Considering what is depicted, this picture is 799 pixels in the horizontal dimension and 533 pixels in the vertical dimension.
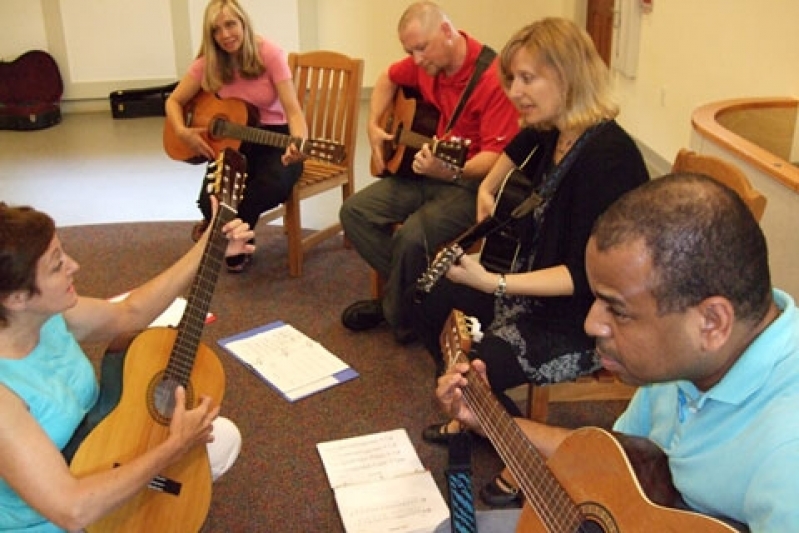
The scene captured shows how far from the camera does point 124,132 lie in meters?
6.43

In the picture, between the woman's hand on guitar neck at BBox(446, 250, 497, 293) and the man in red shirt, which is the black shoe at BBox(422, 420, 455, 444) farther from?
the woman's hand on guitar neck at BBox(446, 250, 497, 293)

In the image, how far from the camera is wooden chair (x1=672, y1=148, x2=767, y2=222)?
1.90 m

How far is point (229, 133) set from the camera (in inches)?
141

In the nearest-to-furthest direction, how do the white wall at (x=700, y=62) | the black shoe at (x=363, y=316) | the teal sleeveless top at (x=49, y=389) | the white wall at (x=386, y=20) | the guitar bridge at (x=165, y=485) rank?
the teal sleeveless top at (x=49, y=389), the guitar bridge at (x=165, y=485), the black shoe at (x=363, y=316), the white wall at (x=700, y=62), the white wall at (x=386, y=20)

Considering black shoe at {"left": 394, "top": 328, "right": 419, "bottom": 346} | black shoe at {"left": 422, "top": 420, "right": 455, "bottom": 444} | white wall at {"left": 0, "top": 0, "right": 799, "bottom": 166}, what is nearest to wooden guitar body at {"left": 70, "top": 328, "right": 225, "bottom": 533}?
black shoe at {"left": 422, "top": 420, "right": 455, "bottom": 444}

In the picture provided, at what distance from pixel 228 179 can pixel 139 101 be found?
516 cm

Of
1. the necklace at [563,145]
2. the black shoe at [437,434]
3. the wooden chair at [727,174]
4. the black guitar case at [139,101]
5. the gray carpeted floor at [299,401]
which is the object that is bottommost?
the gray carpeted floor at [299,401]

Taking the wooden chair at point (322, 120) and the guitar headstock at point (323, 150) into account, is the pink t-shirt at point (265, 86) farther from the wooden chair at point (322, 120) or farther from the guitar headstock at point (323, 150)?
the guitar headstock at point (323, 150)

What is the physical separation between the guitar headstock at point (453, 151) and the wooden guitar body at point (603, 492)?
1585 mm

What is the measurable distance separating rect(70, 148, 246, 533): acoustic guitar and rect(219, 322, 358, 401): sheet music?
0.90 m

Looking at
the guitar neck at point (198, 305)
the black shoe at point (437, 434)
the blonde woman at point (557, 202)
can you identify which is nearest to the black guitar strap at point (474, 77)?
the blonde woman at point (557, 202)

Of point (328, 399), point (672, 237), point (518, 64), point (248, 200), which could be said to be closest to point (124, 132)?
point (248, 200)

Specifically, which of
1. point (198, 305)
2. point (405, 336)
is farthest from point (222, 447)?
point (405, 336)

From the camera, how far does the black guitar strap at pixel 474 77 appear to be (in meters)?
2.95
